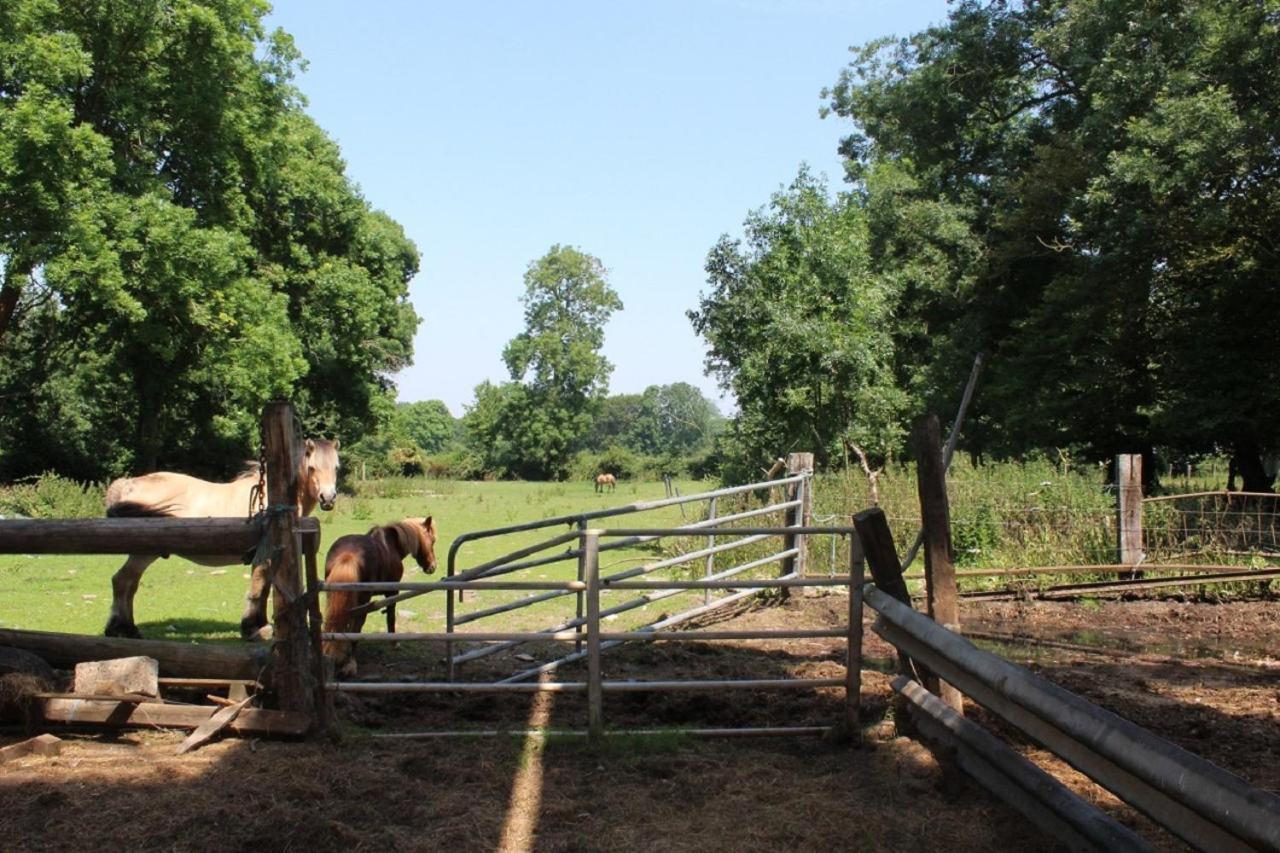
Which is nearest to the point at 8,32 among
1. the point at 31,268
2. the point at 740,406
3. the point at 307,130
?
the point at 31,268

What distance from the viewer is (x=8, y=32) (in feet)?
62.0

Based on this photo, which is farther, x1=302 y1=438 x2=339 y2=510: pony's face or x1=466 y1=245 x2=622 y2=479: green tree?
x1=466 y1=245 x2=622 y2=479: green tree

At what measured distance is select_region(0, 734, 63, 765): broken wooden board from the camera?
14.7 feet

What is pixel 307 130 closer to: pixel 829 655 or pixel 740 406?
pixel 740 406

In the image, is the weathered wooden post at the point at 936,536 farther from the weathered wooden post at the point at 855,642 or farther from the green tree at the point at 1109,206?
the green tree at the point at 1109,206

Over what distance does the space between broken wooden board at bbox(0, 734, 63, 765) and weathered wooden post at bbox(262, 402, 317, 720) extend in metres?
0.98

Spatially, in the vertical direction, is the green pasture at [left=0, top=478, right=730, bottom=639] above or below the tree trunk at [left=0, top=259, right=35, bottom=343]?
below

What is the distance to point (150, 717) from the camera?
4906mm

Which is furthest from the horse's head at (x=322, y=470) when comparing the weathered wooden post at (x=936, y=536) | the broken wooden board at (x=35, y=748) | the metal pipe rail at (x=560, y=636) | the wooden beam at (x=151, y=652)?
the weathered wooden post at (x=936, y=536)

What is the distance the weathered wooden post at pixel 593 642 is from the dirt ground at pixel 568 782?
Answer: 0.63ft

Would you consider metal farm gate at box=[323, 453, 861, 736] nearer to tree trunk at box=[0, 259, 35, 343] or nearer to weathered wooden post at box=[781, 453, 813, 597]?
weathered wooden post at box=[781, 453, 813, 597]

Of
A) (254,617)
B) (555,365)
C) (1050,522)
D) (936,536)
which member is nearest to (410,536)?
(254,617)

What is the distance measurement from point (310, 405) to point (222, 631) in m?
25.6

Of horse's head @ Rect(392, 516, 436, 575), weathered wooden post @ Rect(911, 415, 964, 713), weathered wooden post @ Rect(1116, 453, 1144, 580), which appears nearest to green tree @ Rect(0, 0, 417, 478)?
horse's head @ Rect(392, 516, 436, 575)
